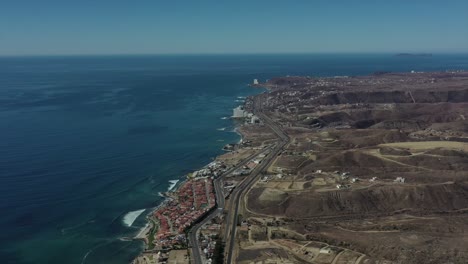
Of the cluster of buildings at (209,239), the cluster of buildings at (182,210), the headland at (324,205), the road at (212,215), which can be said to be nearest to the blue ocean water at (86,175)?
the cluster of buildings at (182,210)

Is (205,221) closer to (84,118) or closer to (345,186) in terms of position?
(345,186)

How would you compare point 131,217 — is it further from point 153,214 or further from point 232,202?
point 232,202

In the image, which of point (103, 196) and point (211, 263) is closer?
point (211, 263)

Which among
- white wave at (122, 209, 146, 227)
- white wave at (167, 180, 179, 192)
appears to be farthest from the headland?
white wave at (122, 209, 146, 227)

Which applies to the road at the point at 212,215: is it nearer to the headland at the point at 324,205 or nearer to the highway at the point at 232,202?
the highway at the point at 232,202

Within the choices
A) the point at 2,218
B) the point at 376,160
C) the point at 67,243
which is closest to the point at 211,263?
the point at 67,243

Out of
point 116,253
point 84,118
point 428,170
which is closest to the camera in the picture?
point 116,253

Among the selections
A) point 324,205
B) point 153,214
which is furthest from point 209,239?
point 324,205
